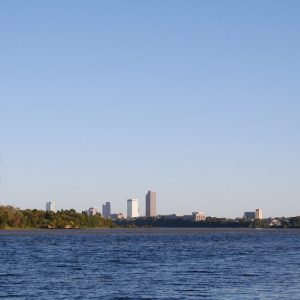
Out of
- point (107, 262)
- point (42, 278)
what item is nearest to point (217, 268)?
point (107, 262)

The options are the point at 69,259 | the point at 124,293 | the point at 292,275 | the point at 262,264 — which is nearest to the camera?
the point at 124,293

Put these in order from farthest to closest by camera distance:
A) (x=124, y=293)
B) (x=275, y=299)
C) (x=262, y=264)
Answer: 1. (x=262, y=264)
2. (x=124, y=293)
3. (x=275, y=299)

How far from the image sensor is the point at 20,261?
285 feet

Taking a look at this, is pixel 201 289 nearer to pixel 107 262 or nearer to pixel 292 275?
pixel 292 275

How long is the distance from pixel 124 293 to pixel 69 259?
124 ft

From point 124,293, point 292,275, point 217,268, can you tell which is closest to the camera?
point 124,293

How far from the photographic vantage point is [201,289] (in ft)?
188

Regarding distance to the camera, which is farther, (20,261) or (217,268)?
(20,261)

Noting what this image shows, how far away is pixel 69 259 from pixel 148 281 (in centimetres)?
2992

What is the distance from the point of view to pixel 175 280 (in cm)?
6397

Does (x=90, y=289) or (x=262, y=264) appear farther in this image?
(x=262, y=264)

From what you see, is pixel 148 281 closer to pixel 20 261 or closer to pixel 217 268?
pixel 217 268

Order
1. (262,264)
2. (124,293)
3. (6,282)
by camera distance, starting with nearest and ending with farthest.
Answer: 1. (124,293)
2. (6,282)
3. (262,264)

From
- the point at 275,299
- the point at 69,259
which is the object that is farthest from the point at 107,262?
the point at 275,299
